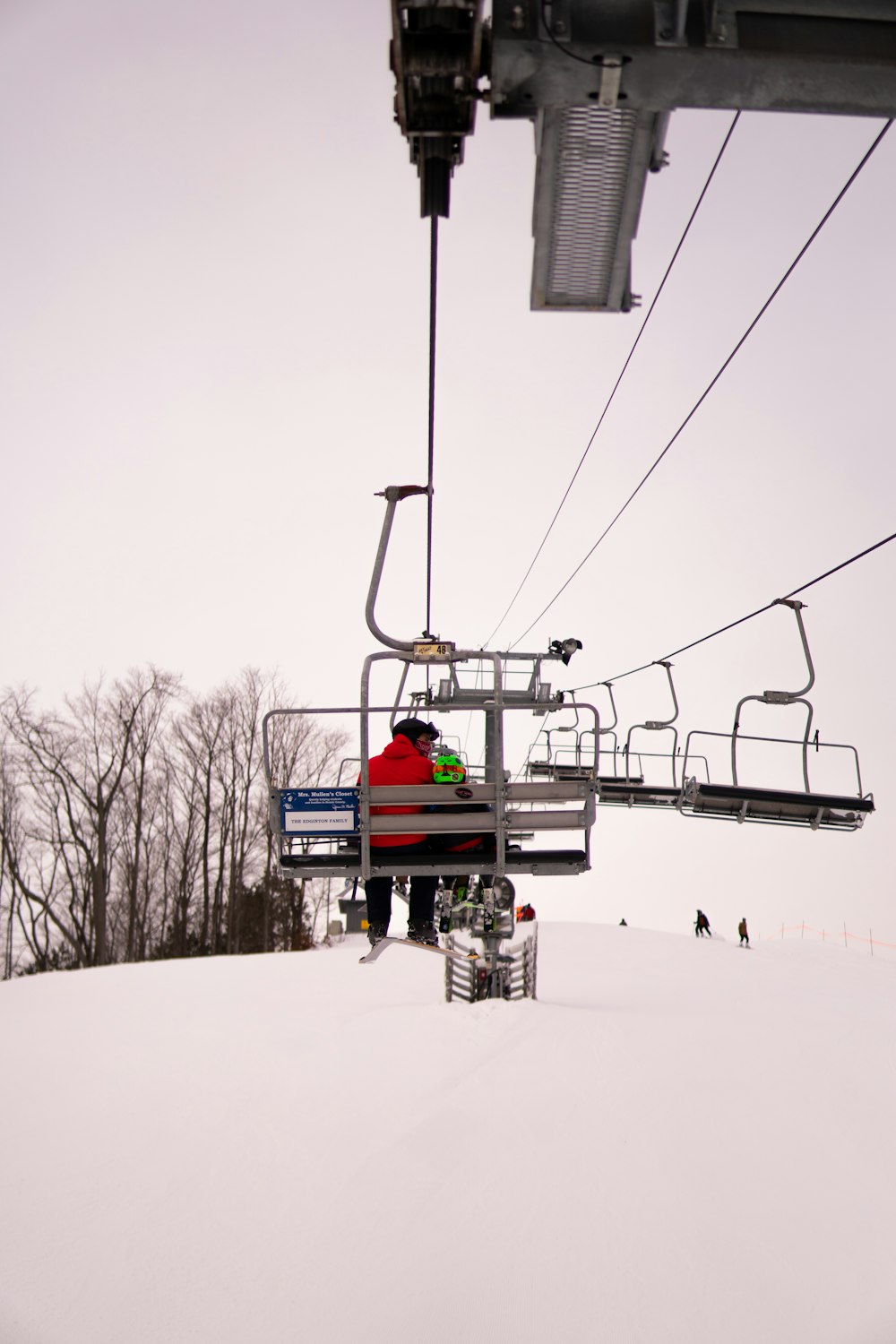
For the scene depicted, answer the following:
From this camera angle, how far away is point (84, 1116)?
13602 mm

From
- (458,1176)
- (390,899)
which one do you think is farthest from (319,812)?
(458,1176)

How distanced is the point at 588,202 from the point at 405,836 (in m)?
4.84

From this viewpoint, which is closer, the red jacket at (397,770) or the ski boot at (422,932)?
the red jacket at (397,770)

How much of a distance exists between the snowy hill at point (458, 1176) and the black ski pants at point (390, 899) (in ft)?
13.8

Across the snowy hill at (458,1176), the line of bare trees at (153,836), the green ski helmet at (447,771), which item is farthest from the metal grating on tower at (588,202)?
the line of bare trees at (153,836)

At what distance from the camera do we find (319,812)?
6.91 m

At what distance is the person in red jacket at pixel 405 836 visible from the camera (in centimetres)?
705

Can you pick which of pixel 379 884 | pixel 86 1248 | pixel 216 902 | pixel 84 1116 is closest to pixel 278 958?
pixel 216 902

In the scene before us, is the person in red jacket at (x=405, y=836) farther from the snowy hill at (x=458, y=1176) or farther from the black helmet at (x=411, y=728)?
the snowy hill at (x=458, y=1176)

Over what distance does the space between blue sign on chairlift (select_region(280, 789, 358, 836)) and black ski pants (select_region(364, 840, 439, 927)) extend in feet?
1.54

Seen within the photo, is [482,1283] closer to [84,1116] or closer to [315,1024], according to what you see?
[84,1116]

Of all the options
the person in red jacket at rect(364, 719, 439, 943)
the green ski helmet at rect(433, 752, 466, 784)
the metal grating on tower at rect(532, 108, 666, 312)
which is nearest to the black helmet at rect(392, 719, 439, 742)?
the person in red jacket at rect(364, 719, 439, 943)

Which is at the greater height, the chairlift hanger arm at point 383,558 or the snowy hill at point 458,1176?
the chairlift hanger arm at point 383,558

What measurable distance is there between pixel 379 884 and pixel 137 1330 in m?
5.12
